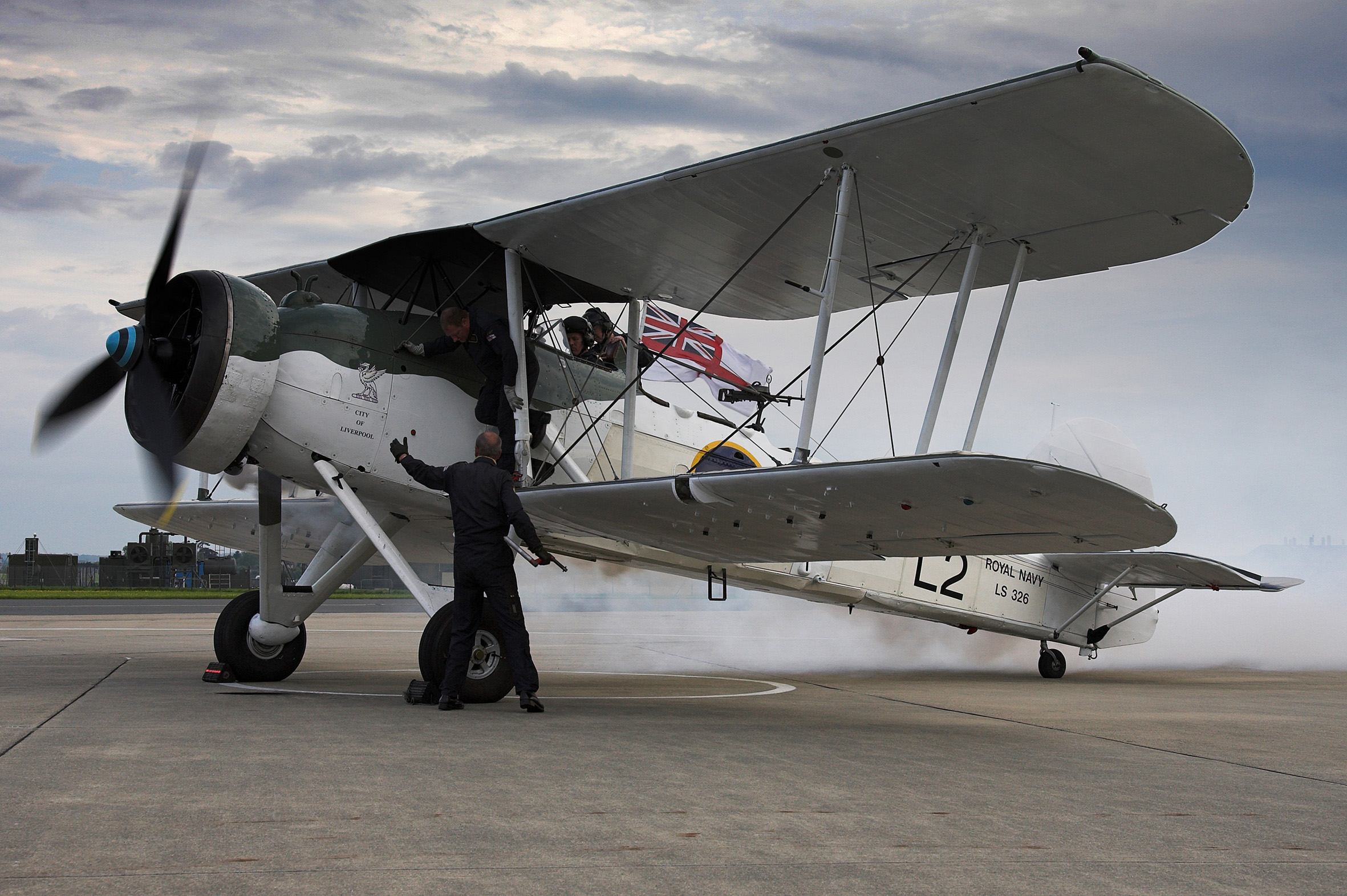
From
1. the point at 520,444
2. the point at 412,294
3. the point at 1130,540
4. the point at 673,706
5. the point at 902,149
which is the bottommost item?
the point at 673,706

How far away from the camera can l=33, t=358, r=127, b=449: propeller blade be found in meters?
8.78

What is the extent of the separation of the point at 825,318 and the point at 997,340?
187cm

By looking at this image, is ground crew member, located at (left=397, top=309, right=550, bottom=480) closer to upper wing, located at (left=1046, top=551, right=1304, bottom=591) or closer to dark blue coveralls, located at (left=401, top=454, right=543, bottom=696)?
dark blue coveralls, located at (left=401, top=454, right=543, bottom=696)

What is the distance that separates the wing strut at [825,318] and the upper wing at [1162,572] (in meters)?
6.84

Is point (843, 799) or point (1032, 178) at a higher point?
point (1032, 178)

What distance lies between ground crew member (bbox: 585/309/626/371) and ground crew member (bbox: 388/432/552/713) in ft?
9.46

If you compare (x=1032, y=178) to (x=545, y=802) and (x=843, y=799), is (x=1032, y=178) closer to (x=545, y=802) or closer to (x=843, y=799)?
(x=843, y=799)

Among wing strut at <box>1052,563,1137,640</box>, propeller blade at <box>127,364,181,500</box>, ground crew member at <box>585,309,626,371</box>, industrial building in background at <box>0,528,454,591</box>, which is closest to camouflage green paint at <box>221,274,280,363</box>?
propeller blade at <box>127,364,181,500</box>

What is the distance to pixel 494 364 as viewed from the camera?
862 cm

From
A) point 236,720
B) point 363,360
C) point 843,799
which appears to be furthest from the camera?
point 363,360

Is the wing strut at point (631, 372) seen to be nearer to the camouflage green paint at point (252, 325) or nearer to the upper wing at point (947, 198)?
the upper wing at point (947, 198)

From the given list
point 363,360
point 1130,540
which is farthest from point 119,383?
point 1130,540

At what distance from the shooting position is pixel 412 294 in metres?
8.96

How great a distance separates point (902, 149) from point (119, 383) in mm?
6574
